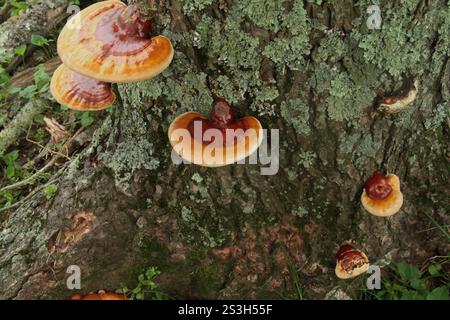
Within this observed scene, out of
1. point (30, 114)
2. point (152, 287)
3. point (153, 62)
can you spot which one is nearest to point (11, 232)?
point (152, 287)

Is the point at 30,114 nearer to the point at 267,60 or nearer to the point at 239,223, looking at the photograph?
the point at 239,223

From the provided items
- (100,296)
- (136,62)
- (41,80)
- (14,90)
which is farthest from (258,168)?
(14,90)

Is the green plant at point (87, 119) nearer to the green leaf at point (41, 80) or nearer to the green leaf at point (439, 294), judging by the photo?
the green leaf at point (41, 80)

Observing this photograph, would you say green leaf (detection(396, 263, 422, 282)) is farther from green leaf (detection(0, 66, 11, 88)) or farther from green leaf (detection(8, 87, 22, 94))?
green leaf (detection(0, 66, 11, 88))

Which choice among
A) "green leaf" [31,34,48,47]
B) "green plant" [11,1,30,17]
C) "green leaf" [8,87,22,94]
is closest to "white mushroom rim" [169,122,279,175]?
"green leaf" [8,87,22,94]

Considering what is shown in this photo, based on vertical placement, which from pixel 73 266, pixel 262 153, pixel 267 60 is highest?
pixel 267 60

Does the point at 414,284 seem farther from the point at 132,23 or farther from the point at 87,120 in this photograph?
the point at 87,120
